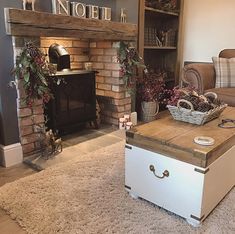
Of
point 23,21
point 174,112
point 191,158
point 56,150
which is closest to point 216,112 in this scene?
point 174,112

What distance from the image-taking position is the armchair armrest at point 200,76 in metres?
3.11

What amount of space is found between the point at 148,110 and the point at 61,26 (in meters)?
1.64

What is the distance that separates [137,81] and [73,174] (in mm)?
1750

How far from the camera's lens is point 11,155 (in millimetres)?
2230

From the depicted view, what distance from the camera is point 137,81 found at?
11.1ft

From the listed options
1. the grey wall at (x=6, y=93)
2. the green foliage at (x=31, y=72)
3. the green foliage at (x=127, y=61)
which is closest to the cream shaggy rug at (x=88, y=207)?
the grey wall at (x=6, y=93)

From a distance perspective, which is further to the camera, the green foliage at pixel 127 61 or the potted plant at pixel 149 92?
the potted plant at pixel 149 92

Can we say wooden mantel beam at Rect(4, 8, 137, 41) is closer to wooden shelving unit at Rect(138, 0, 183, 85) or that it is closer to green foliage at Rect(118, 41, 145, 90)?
green foliage at Rect(118, 41, 145, 90)

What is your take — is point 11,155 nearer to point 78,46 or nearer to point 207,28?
point 78,46

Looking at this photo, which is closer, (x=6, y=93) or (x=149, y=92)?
(x=6, y=93)

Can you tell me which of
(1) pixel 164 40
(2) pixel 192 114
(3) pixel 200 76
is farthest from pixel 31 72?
(1) pixel 164 40

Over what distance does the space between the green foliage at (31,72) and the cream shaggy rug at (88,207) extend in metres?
0.66

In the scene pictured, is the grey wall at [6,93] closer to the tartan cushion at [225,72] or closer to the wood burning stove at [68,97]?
the wood burning stove at [68,97]

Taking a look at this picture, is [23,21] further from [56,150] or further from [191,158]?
[191,158]
